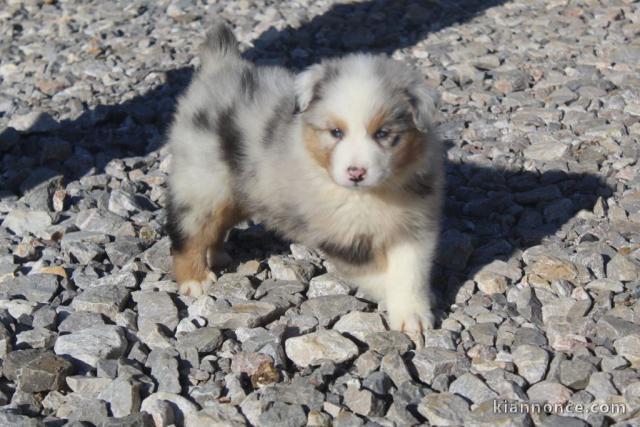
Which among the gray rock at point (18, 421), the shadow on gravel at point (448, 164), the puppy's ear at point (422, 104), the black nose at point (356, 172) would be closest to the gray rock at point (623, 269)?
the shadow on gravel at point (448, 164)

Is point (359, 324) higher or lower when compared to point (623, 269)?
lower

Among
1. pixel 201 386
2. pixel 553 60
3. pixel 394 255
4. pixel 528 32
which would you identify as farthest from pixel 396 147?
pixel 528 32

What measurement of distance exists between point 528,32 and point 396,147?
5.14 m

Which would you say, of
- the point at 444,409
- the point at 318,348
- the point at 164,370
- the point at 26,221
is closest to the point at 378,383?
the point at 444,409

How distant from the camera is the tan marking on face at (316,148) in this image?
4414 mm

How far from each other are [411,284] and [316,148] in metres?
0.84

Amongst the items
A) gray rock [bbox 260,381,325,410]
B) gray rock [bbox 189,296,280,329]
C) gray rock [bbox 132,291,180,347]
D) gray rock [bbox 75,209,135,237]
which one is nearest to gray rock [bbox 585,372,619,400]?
gray rock [bbox 260,381,325,410]

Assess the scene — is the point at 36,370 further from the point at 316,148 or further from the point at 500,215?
the point at 500,215

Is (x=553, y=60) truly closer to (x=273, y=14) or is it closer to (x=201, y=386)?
(x=273, y=14)

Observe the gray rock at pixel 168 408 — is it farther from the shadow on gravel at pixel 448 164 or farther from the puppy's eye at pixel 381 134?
the shadow on gravel at pixel 448 164

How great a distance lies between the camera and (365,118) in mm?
4266

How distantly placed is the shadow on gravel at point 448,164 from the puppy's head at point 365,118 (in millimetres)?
1033

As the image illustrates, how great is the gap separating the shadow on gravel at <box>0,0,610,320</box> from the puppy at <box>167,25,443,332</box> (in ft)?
1.66

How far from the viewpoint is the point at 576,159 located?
255 inches
